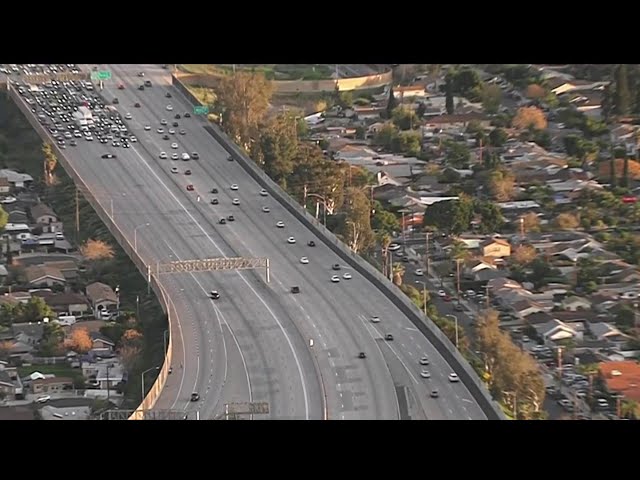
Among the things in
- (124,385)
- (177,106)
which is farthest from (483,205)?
(124,385)

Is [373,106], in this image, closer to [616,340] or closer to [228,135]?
[228,135]

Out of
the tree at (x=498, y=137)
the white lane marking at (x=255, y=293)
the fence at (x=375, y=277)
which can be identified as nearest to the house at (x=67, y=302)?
the white lane marking at (x=255, y=293)

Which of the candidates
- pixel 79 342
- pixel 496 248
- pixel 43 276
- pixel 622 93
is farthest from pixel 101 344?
pixel 622 93

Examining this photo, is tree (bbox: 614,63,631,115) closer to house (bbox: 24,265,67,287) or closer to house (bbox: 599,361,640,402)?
house (bbox: 599,361,640,402)

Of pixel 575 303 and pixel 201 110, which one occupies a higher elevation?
pixel 201 110

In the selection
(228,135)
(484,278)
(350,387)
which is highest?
(228,135)

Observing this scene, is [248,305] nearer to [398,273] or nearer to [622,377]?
[398,273]

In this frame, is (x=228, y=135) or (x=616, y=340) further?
(x=228, y=135)
